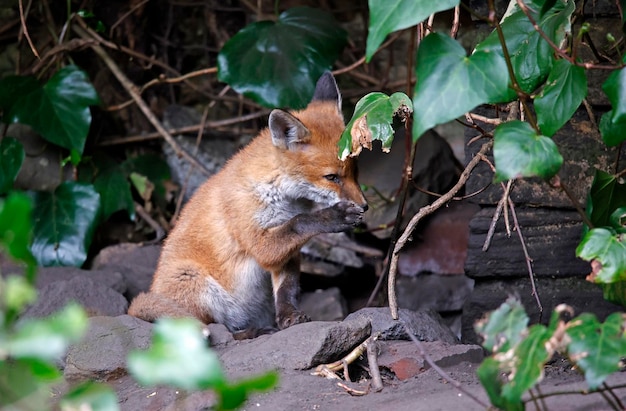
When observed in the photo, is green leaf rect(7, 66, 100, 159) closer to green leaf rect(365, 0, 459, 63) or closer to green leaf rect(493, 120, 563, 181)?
green leaf rect(365, 0, 459, 63)

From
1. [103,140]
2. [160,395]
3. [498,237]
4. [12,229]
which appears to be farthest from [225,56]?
[12,229]

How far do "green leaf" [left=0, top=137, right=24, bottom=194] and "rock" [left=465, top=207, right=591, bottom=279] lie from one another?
13.1 feet

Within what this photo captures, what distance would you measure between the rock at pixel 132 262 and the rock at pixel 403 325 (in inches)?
107

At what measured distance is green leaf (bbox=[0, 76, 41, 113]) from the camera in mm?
6516

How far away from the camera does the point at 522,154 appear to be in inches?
102

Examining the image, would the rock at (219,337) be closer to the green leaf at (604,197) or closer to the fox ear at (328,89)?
the fox ear at (328,89)

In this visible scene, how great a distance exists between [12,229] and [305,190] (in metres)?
3.51

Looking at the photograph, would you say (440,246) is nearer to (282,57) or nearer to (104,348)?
(282,57)

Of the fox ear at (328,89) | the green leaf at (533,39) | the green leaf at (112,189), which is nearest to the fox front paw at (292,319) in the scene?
the fox ear at (328,89)

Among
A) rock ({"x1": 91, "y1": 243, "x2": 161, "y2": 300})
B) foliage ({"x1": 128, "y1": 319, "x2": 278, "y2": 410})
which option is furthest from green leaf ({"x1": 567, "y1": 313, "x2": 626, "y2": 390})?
rock ({"x1": 91, "y1": 243, "x2": 161, "y2": 300})

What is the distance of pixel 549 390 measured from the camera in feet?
10.5

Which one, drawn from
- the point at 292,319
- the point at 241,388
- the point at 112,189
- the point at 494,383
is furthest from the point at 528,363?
the point at 112,189

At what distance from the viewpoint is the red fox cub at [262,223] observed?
15.9ft

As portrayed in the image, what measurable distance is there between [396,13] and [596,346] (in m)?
1.25
